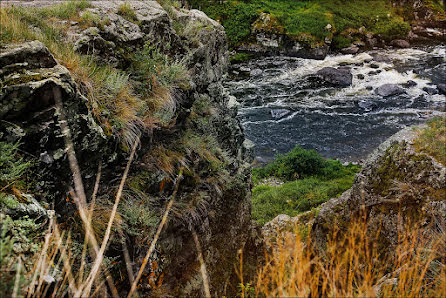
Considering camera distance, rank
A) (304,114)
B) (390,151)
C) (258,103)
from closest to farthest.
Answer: (390,151) < (304,114) < (258,103)

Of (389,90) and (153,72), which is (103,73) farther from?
(389,90)

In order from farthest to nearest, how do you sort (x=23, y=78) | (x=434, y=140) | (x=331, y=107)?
1. (x=331, y=107)
2. (x=434, y=140)
3. (x=23, y=78)

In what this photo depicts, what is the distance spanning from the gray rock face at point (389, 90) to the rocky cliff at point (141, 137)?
17596mm

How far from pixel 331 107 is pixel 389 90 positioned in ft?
15.5

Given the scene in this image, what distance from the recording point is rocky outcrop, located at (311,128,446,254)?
6.64m

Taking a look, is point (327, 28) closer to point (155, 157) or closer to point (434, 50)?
point (434, 50)

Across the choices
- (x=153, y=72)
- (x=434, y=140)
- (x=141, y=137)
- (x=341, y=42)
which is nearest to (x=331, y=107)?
(x=341, y=42)

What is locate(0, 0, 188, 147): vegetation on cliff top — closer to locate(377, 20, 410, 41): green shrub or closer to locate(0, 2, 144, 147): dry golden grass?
locate(0, 2, 144, 147): dry golden grass

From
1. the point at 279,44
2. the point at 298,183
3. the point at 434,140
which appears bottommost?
the point at 298,183

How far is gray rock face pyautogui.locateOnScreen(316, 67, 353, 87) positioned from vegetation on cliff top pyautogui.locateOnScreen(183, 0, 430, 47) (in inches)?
256

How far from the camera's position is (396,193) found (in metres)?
7.40

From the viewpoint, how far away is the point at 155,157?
202 inches

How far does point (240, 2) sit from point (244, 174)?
102 feet

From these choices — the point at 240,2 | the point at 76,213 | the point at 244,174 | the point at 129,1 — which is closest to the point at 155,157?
the point at 76,213
